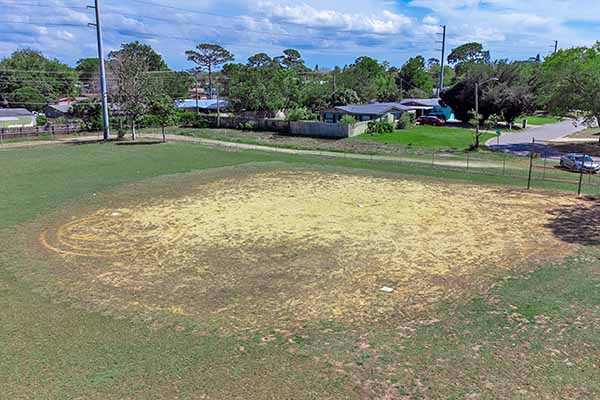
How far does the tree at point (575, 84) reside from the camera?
4316 centimetres

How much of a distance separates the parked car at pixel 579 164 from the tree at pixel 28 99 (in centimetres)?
8421

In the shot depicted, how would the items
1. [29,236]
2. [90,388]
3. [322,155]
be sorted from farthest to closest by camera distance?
[322,155]
[29,236]
[90,388]

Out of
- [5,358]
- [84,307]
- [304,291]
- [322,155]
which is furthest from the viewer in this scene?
[322,155]

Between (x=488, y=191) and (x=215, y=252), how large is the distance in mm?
18080

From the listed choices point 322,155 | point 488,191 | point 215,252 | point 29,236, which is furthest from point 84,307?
point 322,155

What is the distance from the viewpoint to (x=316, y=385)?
9.60m

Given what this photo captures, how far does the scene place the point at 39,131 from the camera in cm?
5534

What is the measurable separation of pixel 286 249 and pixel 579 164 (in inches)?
1083

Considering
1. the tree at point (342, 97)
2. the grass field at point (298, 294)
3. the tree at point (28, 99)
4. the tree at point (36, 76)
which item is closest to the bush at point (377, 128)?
the tree at point (342, 97)

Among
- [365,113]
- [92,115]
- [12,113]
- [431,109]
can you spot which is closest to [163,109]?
[92,115]

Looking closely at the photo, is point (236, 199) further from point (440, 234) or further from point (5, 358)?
point (5, 358)

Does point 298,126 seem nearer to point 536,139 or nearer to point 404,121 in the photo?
point 404,121

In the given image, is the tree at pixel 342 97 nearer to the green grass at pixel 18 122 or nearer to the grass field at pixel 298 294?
the green grass at pixel 18 122

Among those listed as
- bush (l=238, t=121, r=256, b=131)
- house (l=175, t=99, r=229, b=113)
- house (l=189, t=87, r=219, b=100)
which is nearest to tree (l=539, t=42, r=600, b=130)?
bush (l=238, t=121, r=256, b=131)
